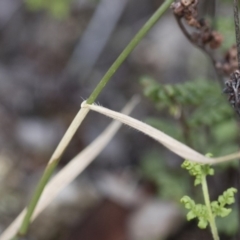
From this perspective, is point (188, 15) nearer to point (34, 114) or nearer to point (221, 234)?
point (221, 234)

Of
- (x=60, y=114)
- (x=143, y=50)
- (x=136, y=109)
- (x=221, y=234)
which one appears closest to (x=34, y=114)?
(x=60, y=114)

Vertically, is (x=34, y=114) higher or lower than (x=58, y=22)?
lower

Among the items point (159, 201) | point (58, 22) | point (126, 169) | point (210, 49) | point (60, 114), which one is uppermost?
point (58, 22)

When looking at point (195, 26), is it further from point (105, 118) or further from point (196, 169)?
point (105, 118)

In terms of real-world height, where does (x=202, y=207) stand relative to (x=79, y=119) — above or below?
below

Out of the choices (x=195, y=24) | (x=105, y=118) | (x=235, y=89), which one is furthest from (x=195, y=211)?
(x=105, y=118)

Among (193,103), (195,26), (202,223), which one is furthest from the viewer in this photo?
(193,103)

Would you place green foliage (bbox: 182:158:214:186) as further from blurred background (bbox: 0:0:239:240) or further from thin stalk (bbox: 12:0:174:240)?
blurred background (bbox: 0:0:239:240)

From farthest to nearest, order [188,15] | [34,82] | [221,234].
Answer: [34,82], [221,234], [188,15]
